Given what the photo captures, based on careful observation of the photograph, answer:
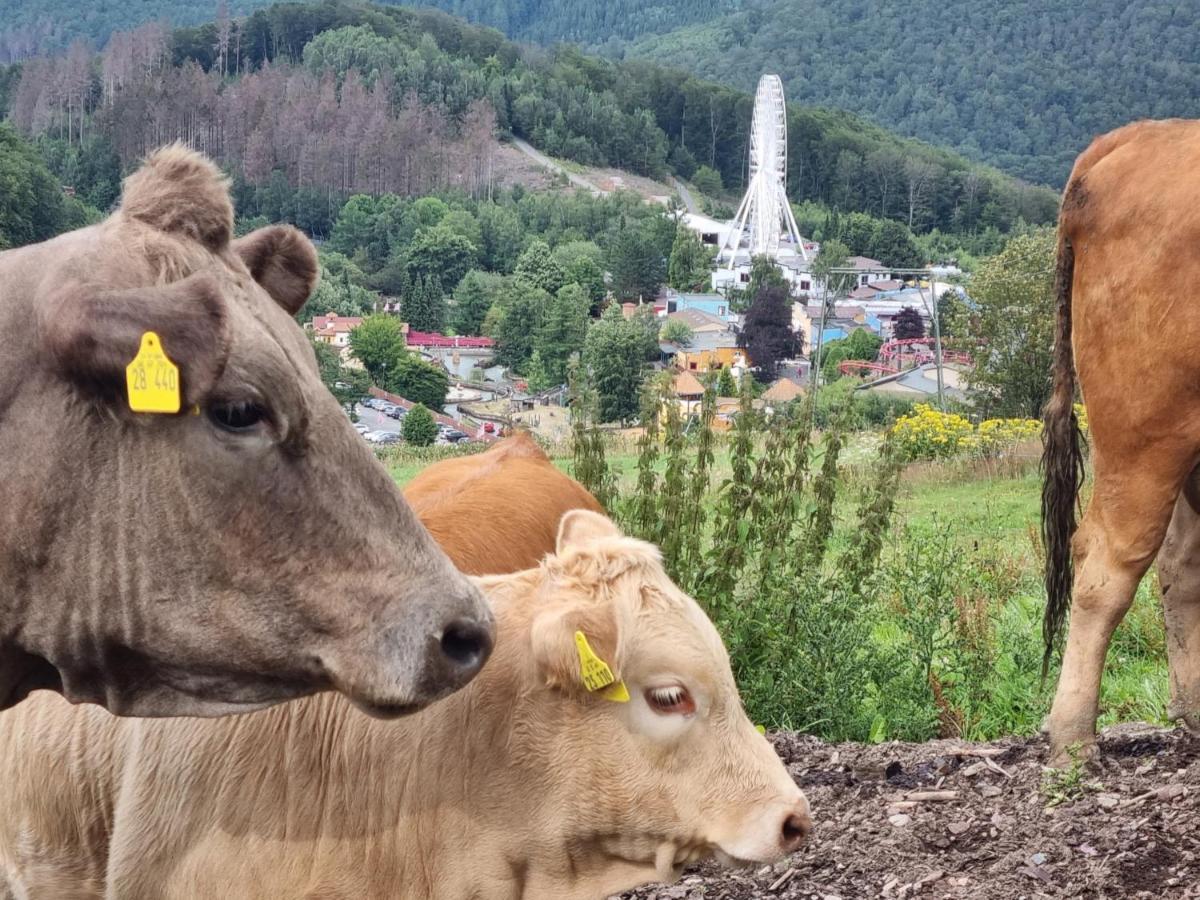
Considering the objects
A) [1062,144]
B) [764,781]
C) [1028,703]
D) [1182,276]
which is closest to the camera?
[764,781]

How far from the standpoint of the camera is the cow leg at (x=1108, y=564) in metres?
5.70

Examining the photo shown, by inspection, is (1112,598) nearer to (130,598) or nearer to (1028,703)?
(1028,703)

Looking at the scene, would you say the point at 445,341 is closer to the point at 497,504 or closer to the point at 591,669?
the point at 497,504

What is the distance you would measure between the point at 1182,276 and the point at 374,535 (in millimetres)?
4047

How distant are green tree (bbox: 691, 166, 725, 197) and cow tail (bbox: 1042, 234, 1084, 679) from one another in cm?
15962

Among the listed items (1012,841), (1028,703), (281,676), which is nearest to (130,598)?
(281,676)

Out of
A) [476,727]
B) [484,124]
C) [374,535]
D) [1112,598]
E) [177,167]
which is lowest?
[484,124]

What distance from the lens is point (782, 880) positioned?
5.04 m

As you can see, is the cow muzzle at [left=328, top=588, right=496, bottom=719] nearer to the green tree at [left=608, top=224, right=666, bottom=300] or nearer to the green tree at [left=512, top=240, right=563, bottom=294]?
the green tree at [left=512, top=240, right=563, bottom=294]

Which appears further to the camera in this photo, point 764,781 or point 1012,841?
point 1012,841

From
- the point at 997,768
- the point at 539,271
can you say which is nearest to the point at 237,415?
the point at 997,768

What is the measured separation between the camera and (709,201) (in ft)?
521

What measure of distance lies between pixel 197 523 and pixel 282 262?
94 centimetres

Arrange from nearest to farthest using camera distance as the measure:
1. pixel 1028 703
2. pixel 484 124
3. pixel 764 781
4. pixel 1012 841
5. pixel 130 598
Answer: pixel 130 598 → pixel 764 781 → pixel 1012 841 → pixel 1028 703 → pixel 484 124
